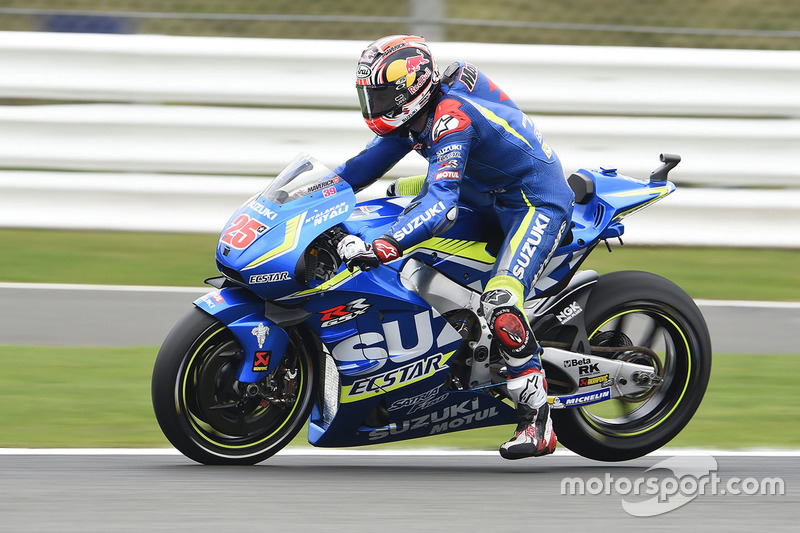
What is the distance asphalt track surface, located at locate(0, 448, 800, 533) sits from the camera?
4.36 meters

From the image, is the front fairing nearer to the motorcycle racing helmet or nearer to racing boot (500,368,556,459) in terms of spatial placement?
the motorcycle racing helmet

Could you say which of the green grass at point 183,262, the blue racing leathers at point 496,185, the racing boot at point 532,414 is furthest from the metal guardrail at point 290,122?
the racing boot at point 532,414

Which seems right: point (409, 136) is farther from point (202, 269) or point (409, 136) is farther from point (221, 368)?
point (202, 269)

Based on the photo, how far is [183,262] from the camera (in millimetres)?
8711

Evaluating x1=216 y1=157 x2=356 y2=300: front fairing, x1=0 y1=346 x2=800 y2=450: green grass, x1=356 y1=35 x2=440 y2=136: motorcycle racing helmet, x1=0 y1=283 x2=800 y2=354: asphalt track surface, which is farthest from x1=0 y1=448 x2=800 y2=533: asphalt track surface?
x1=0 y1=283 x2=800 y2=354: asphalt track surface

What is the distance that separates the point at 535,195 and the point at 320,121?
159 inches

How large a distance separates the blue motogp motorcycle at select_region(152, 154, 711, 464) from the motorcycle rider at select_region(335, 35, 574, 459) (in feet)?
0.49

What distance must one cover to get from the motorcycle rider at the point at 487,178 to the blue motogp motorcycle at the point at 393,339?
0.15 m

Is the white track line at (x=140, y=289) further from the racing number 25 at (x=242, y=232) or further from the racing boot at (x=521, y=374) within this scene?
the racing boot at (x=521, y=374)

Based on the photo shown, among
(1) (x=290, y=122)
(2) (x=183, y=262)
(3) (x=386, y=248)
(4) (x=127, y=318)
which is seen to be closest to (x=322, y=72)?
(1) (x=290, y=122)

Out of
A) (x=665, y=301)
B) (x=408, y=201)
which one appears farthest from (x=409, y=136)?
(x=665, y=301)

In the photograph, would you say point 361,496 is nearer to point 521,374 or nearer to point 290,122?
point 521,374

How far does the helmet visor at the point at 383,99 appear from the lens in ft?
16.3

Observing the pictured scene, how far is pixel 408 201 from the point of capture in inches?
207
